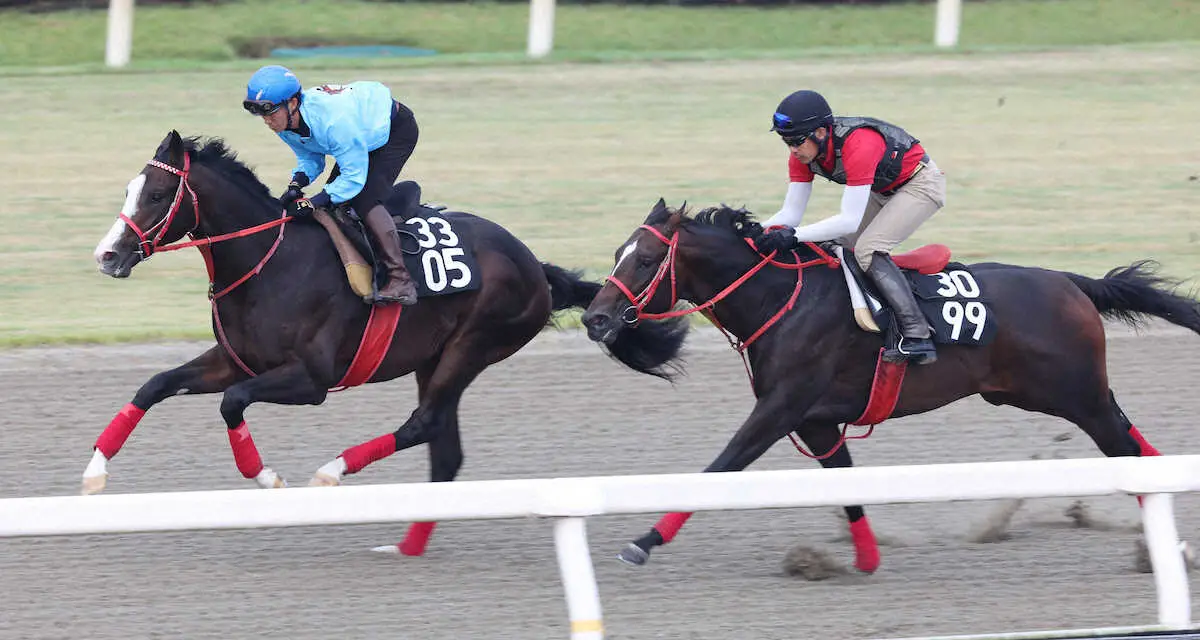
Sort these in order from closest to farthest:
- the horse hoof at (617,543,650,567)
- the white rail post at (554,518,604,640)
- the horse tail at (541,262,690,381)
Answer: the white rail post at (554,518,604,640) → the horse hoof at (617,543,650,567) → the horse tail at (541,262,690,381)

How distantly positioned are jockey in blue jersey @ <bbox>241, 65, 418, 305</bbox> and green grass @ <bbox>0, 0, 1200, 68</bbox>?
12.8 m

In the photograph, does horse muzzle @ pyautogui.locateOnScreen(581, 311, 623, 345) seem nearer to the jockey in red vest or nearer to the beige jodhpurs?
the jockey in red vest

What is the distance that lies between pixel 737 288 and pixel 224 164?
1.98 metres

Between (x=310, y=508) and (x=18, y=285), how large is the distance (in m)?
7.08

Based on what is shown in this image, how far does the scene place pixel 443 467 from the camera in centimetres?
629

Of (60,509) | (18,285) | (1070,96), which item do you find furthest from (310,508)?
(1070,96)

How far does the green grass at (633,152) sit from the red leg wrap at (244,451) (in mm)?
3377

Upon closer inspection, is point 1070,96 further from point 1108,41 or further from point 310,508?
point 310,508

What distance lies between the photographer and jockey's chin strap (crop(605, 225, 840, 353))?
5.56 meters

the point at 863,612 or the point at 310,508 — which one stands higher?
the point at 310,508

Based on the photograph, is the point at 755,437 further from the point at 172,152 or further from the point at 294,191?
the point at 172,152

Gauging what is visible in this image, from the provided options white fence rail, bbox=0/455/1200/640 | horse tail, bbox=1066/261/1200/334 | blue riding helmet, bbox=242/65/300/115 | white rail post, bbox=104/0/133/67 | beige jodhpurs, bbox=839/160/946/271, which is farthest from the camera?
white rail post, bbox=104/0/133/67

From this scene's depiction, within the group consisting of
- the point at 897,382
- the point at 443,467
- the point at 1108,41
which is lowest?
the point at 1108,41

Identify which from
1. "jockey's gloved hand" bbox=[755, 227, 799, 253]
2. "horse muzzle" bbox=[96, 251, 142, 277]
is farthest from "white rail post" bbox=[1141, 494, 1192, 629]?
"horse muzzle" bbox=[96, 251, 142, 277]
